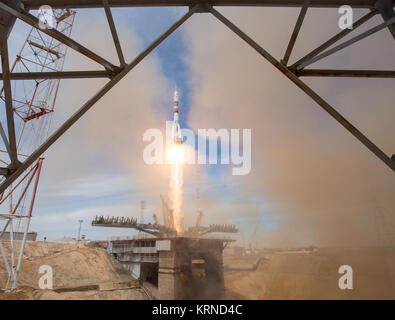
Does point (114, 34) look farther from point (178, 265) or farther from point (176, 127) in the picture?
point (176, 127)

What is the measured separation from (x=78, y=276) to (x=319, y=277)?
35853 millimetres

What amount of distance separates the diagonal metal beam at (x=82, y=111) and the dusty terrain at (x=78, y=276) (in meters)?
25.5

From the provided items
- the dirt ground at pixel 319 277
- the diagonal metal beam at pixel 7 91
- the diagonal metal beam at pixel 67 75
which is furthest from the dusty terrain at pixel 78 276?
the diagonal metal beam at pixel 7 91

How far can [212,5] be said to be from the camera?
4.17 m

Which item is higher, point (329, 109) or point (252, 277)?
point (329, 109)

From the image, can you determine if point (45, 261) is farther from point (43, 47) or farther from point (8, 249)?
point (43, 47)

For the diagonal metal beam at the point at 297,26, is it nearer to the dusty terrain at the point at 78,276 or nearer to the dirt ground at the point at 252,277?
the dirt ground at the point at 252,277

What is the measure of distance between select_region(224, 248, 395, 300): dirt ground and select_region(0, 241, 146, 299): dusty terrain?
1548 centimetres

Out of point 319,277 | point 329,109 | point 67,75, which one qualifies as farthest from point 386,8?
point 319,277

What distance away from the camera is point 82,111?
3.61 m

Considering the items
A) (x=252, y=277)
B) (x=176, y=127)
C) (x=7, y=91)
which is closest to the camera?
(x=7, y=91)

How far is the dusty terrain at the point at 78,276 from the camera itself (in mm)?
25880

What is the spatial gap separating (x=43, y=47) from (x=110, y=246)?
122 ft

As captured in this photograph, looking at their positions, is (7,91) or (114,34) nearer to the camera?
(7,91)
